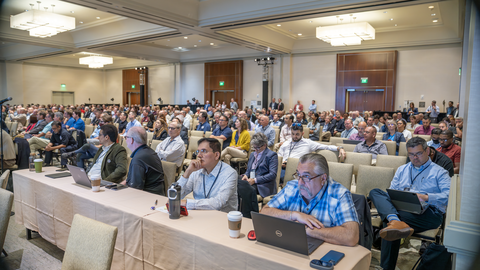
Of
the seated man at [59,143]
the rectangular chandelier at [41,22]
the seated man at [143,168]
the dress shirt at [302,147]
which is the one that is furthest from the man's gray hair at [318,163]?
the rectangular chandelier at [41,22]

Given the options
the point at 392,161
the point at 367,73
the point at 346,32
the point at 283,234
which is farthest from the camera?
the point at 367,73

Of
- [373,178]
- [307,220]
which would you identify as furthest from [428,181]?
[307,220]

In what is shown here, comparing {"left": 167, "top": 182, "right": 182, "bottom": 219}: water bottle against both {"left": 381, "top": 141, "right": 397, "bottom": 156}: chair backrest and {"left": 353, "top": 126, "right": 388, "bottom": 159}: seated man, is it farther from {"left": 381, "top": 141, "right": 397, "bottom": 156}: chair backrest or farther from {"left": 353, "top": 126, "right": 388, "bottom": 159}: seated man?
{"left": 381, "top": 141, "right": 397, "bottom": 156}: chair backrest

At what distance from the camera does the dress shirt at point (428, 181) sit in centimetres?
301

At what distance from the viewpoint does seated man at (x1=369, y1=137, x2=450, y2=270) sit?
2.79 m

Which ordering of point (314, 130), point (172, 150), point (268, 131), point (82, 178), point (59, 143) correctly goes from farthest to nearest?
point (314, 130)
point (268, 131)
point (59, 143)
point (172, 150)
point (82, 178)

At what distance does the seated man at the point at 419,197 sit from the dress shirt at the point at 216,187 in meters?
1.27

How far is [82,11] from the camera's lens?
1175 centimetres

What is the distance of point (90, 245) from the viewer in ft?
6.07

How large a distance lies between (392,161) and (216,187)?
256cm

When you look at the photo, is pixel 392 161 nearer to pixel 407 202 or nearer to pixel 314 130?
pixel 407 202

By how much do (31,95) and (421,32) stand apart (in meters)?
23.6

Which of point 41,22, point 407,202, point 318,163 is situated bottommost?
point 407,202

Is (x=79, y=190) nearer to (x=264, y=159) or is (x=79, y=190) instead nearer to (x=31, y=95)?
(x=264, y=159)
